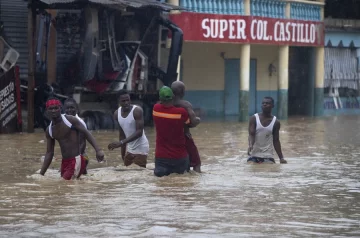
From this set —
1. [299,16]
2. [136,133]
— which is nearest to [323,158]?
[136,133]

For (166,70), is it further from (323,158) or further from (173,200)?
(173,200)

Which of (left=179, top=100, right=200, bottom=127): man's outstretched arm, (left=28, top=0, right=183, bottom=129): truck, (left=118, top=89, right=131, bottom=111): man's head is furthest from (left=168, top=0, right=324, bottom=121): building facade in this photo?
(left=179, top=100, right=200, bottom=127): man's outstretched arm

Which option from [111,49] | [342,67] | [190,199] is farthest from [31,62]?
[342,67]

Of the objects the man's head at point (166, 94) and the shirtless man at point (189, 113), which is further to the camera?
the shirtless man at point (189, 113)

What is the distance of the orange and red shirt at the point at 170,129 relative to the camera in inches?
488

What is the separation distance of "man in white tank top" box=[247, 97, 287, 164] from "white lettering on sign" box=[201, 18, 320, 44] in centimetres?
1286

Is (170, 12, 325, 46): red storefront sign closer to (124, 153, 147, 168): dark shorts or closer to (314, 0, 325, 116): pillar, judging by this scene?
(314, 0, 325, 116): pillar

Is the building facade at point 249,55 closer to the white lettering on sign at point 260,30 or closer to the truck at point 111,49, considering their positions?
the white lettering on sign at point 260,30

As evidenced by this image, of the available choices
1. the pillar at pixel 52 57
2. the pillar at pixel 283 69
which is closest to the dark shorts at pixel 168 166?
the pillar at pixel 52 57

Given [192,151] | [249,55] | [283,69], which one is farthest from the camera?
[283,69]

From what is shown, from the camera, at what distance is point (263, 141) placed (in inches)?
566

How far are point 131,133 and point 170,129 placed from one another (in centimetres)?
131

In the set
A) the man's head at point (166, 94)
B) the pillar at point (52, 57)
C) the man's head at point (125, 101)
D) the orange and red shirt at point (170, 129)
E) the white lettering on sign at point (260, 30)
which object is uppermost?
the white lettering on sign at point (260, 30)

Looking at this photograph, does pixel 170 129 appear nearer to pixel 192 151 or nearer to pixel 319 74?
pixel 192 151
